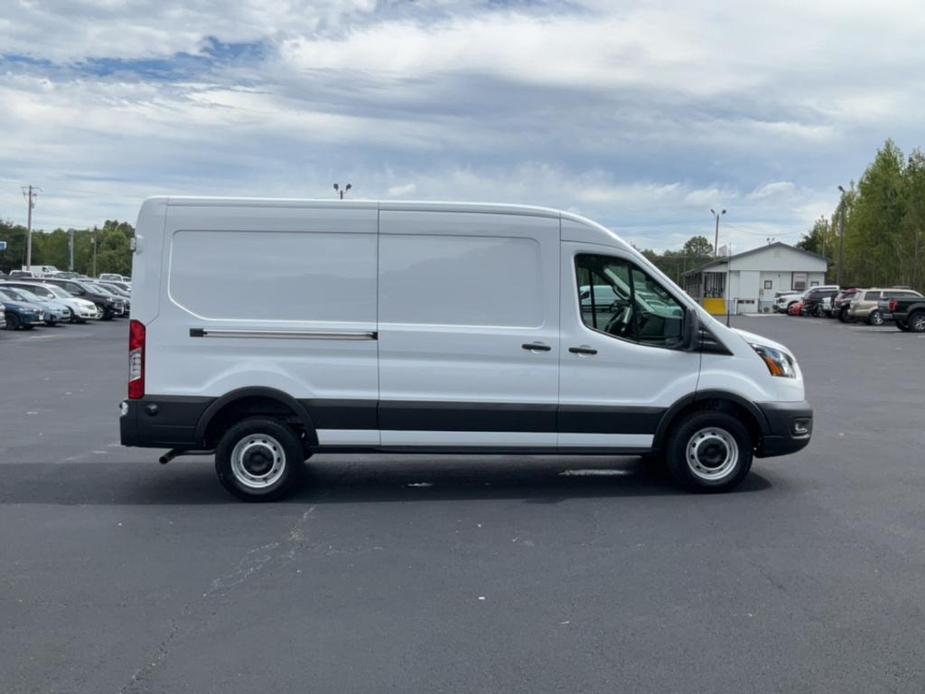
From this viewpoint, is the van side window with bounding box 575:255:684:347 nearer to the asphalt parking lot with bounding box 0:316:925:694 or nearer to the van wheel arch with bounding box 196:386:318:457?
the asphalt parking lot with bounding box 0:316:925:694

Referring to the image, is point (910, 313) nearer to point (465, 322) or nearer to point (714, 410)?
point (714, 410)

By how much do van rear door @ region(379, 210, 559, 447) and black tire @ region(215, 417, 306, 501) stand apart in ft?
2.53

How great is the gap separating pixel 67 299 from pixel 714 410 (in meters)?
35.8

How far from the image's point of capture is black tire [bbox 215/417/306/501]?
7.30 meters

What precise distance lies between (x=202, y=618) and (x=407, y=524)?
213cm

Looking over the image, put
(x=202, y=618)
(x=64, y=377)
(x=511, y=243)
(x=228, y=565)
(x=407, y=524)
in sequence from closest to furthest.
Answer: (x=202, y=618) → (x=228, y=565) → (x=407, y=524) → (x=511, y=243) → (x=64, y=377)

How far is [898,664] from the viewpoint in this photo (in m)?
4.27

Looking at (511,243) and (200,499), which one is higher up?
(511,243)

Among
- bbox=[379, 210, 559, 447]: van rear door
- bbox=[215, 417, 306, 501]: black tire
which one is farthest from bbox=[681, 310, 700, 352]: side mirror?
bbox=[215, 417, 306, 501]: black tire

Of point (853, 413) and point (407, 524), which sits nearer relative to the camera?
point (407, 524)

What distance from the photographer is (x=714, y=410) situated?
7.63 metres

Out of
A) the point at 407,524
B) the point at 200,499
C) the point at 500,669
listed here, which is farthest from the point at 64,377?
the point at 500,669

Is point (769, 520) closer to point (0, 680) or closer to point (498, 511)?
point (498, 511)

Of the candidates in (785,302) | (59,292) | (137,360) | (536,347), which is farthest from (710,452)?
(785,302)
